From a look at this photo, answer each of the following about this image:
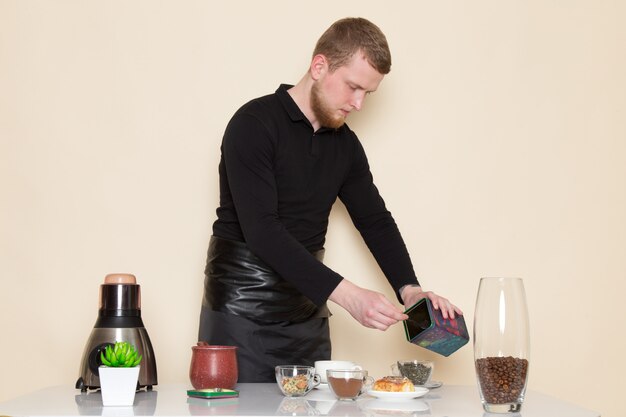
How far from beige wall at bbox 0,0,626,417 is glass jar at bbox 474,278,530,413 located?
1194 mm

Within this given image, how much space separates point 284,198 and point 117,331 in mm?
675

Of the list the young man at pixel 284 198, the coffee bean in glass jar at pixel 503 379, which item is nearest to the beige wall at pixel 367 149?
the young man at pixel 284 198

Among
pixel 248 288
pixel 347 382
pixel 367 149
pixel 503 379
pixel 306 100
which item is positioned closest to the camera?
pixel 503 379

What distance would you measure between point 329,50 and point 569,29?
106 cm

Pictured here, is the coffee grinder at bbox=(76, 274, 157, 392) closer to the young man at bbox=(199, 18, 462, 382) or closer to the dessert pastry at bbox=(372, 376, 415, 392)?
the young man at bbox=(199, 18, 462, 382)

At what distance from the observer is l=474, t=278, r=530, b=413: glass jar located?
1.56 m

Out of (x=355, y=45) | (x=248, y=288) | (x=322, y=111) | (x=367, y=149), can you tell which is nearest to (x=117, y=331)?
(x=248, y=288)

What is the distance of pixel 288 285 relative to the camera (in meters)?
2.32

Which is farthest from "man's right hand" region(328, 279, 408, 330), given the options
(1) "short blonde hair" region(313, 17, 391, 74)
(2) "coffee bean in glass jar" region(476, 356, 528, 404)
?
(1) "short blonde hair" region(313, 17, 391, 74)

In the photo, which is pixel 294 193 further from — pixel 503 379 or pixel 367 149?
pixel 503 379

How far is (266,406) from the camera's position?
159 cm

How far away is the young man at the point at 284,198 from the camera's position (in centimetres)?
221

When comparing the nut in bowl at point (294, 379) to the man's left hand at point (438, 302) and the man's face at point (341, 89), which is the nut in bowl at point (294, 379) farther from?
the man's face at point (341, 89)

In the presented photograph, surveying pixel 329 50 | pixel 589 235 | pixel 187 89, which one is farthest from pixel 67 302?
pixel 589 235
